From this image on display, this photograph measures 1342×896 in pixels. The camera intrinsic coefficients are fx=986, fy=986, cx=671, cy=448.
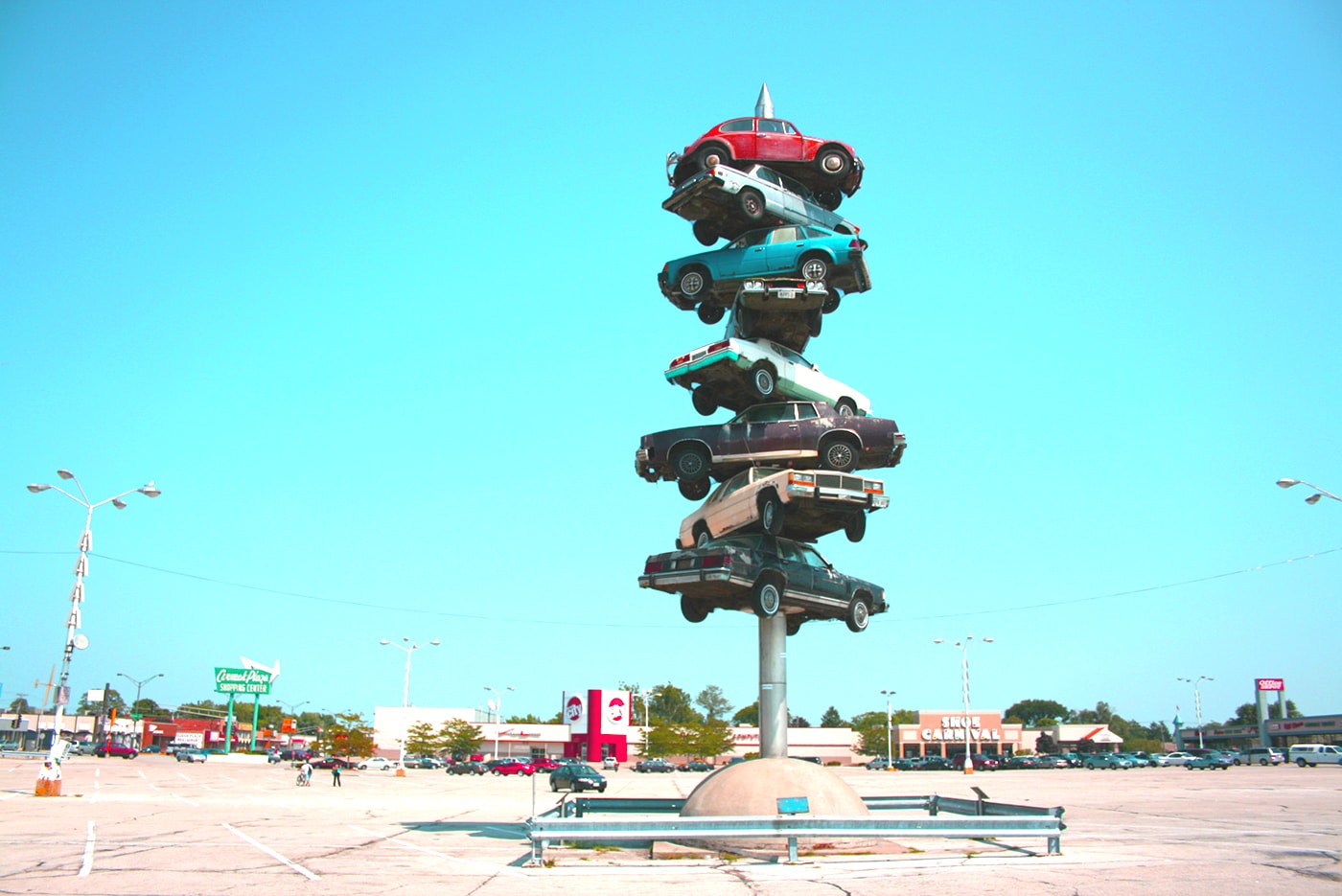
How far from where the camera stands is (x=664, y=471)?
23672mm

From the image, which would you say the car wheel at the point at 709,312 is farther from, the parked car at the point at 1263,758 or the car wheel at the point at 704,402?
the parked car at the point at 1263,758

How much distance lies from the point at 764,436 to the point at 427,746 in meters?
76.7

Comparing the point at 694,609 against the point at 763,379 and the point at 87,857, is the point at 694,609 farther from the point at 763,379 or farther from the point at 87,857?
the point at 87,857

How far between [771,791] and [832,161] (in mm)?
15418

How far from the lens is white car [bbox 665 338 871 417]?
2261cm

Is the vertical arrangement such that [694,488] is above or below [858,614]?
above

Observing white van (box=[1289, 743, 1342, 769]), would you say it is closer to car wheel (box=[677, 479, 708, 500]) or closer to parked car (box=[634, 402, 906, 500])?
parked car (box=[634, 402, 906, 500])

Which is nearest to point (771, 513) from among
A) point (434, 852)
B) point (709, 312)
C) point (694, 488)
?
point (694, 488)

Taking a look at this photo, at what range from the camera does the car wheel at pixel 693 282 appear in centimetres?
2434

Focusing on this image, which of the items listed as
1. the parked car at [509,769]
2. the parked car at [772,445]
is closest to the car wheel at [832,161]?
the parked car at [772,445]

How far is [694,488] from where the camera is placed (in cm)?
2359

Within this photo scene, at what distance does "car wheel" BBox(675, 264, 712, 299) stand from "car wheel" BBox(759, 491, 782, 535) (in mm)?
5893

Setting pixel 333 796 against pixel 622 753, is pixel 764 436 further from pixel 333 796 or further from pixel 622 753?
pixel 622 753

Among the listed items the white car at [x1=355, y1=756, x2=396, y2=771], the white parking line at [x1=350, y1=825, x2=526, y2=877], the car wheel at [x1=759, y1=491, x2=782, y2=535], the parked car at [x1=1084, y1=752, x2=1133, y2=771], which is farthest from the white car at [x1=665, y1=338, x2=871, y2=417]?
the white car at [x1=355, y1=756, x2=396, y2=771]
